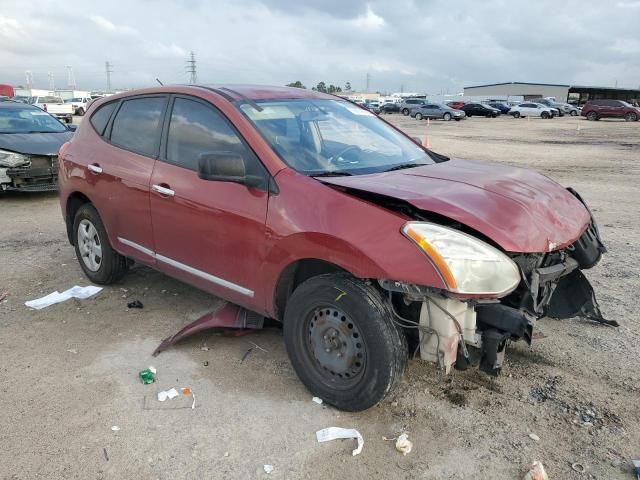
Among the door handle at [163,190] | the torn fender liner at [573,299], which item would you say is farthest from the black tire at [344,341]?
the torn fender liner at [573,299]

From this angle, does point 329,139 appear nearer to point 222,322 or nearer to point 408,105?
point 222,322

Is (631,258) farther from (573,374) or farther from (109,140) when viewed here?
(109,140)

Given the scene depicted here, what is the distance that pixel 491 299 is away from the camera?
2773 mm

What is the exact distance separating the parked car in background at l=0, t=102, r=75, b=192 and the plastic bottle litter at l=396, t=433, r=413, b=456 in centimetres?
836

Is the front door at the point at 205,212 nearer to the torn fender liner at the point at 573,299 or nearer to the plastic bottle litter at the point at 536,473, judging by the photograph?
the plastic bottle litter at the point at 536,473

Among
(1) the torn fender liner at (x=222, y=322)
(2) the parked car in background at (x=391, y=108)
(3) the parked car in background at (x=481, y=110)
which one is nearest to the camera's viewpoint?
(1) the torn fender liner at (x=222, y=322)

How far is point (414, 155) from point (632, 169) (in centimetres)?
1246

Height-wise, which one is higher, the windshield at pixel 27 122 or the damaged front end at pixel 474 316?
the windshield at pixel 27 122

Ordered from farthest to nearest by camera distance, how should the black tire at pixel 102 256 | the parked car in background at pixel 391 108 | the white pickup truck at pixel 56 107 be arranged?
the parked car in background at pixel 391 108, the white pickup truck at pixel 56 107, the black tire at pixel 102 256

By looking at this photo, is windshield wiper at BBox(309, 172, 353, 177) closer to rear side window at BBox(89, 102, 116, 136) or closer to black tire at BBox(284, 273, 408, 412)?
black tire at BBox(284, 273, 408, 412)

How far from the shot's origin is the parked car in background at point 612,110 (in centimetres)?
4234

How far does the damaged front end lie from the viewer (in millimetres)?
2783

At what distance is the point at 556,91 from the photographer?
327 ft

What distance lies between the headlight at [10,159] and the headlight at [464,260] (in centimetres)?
833
